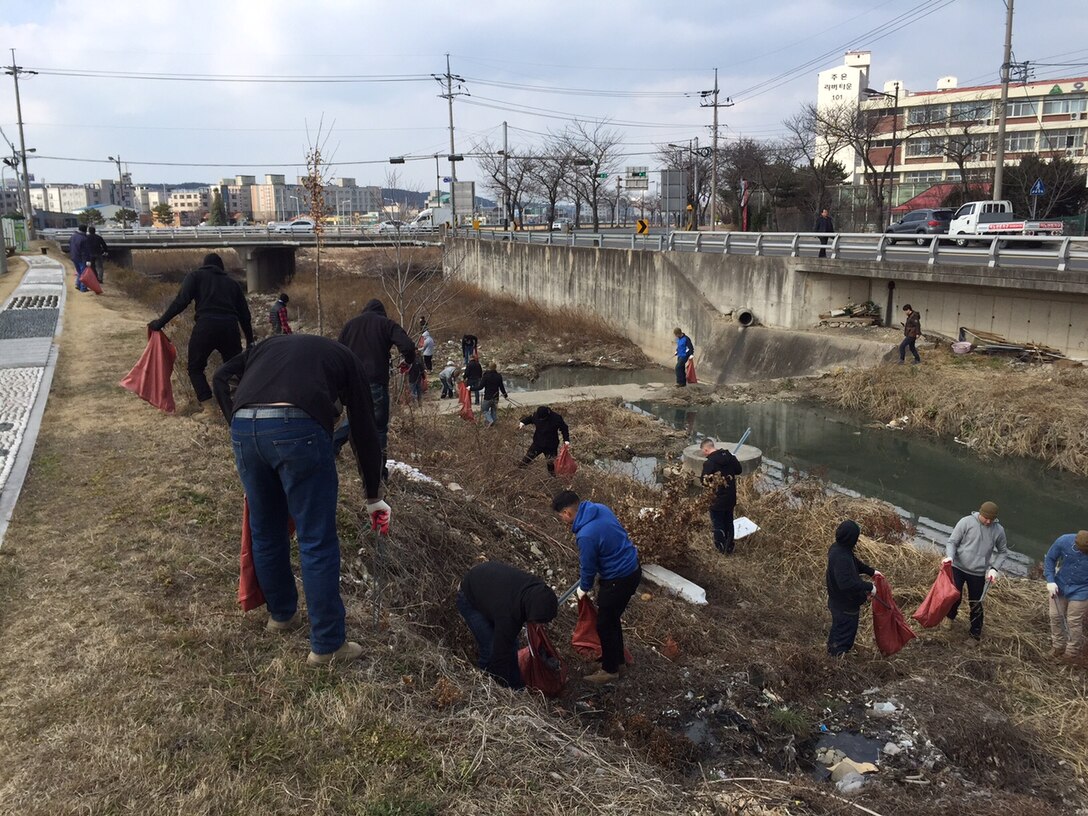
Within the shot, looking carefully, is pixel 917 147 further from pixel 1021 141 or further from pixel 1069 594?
pixel 1069 594

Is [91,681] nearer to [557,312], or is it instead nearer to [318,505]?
[318,505]

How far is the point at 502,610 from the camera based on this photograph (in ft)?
15.4

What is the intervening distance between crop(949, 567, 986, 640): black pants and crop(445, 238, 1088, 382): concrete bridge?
37.9ft

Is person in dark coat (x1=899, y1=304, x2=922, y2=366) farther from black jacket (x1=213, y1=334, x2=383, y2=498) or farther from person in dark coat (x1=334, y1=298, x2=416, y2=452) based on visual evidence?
black jacket (x1=213, y1=334, x2=383, y2=498)

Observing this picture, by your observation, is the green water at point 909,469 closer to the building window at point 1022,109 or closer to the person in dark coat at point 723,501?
the person in dark coat at point 723,501

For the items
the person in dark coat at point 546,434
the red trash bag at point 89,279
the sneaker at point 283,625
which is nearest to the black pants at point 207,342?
the sneaker at point 283,625

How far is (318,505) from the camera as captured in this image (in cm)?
369

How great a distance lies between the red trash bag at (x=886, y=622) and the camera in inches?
258

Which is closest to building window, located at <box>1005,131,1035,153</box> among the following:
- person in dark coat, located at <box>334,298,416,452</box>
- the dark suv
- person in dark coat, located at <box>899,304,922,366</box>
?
the dark suv

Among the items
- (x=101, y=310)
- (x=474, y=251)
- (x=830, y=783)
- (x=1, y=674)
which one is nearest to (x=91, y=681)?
(x=1, y=674)

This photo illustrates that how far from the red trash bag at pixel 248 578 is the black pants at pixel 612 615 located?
2203mm

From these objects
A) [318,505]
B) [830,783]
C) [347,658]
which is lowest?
[830,783]

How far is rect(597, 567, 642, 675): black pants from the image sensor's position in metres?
5.41

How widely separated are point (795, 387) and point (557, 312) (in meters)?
15.6
